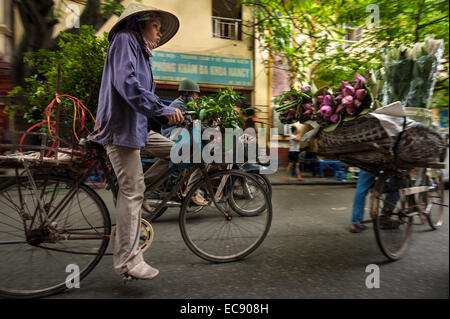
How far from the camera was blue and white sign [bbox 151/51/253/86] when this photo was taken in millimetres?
8953

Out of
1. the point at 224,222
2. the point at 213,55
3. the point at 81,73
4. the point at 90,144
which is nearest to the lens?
the point at 90,144

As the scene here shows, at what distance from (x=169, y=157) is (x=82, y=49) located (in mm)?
1694

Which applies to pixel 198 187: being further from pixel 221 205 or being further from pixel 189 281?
pixel 189 281

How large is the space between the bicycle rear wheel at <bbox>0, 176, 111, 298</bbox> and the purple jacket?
51 cm

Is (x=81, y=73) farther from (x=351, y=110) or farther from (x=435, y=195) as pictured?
(x=435, y=195)

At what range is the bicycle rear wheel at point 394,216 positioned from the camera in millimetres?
2463

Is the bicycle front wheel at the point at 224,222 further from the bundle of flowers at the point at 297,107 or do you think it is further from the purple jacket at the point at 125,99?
the purple jacket at the point at 125,99

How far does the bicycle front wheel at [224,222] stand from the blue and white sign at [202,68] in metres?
7.38

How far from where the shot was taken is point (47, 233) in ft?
6.15

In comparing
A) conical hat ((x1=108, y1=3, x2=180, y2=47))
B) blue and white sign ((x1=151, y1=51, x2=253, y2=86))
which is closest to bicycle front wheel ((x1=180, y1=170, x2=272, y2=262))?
conical hat ((x1=108, y1=3, x2=180, y2=47))

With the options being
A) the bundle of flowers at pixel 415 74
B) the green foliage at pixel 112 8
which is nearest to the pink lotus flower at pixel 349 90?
the bundle of flowers at pixel 415 74

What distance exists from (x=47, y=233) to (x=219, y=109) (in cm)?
154

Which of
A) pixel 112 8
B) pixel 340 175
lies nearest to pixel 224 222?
pixel 112 8
